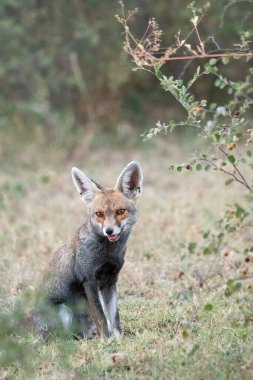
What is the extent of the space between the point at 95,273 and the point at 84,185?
80cm

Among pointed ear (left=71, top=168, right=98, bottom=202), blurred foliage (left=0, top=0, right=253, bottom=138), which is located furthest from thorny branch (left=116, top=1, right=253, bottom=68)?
blurred foliage (left=0, top=0, right=253, bottom=138)

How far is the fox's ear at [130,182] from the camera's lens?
21.4 feet

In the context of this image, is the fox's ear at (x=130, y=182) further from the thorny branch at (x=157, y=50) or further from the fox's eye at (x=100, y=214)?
the thorny branch at (x=157, y=50)

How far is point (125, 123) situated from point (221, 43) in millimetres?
2978

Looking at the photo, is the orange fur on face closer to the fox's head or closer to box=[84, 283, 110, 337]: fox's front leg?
the fox's head

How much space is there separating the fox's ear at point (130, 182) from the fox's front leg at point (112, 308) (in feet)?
2.54

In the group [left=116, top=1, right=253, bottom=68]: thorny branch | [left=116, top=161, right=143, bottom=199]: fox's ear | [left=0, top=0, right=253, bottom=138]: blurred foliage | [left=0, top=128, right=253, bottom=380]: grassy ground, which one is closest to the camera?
[left=116, top=1, right=253, bottom=68]: thorny branch

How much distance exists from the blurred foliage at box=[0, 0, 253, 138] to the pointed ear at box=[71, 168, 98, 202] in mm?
7415

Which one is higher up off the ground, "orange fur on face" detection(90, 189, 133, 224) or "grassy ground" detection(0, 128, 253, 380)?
"orange fur on face" detection(90, 189, 133, 224)

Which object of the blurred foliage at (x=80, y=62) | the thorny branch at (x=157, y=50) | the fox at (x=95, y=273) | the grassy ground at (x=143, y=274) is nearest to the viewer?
the thorny branch at (x=157, y=50)

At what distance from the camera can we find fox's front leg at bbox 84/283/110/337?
20.2 ft

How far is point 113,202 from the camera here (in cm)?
634

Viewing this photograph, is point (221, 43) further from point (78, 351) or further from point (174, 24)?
point (78, 351)

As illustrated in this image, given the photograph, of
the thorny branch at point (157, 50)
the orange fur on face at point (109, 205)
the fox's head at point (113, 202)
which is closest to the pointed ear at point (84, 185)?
the fox's head at point (113, 202)
